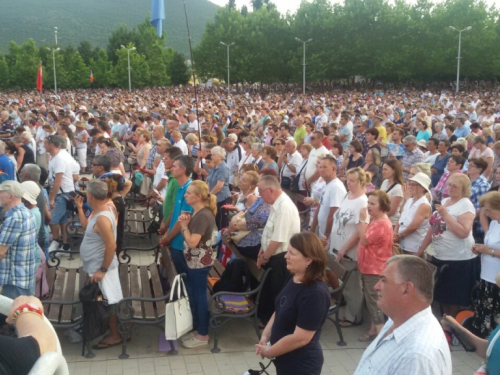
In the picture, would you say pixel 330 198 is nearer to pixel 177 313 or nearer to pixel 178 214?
pixel 178 214

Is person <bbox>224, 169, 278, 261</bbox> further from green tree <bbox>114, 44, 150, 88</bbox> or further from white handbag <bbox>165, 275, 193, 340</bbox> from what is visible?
green tree <bbox>114, 44, 150, 88</bbox>

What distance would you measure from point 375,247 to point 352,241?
477 millimetres

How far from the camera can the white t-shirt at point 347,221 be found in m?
6.39

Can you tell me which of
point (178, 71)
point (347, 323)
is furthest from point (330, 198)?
point (178, 71)

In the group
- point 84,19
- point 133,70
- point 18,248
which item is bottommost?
point 18,248

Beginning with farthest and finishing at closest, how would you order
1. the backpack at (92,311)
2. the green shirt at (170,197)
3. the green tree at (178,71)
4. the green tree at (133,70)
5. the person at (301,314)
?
the green tree at (178,71) → the green tree at (133,70) → the green shirt at (170,197) → the backpack at (92,311) → the person at (301,314)

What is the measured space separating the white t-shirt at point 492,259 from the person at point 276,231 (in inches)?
76.1

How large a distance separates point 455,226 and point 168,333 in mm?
3196

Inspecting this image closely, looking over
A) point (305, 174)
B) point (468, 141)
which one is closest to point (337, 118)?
point (468, 141)

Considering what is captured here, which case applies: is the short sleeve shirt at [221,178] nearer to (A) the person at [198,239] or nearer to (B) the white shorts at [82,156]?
(A) the person at [198,239]

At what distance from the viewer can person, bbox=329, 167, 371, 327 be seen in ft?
20.9

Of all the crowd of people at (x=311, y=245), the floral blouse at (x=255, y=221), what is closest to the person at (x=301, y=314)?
the crowd of people at (x=311, y=245)

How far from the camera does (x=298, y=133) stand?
1479cm

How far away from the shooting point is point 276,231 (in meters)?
5.64
